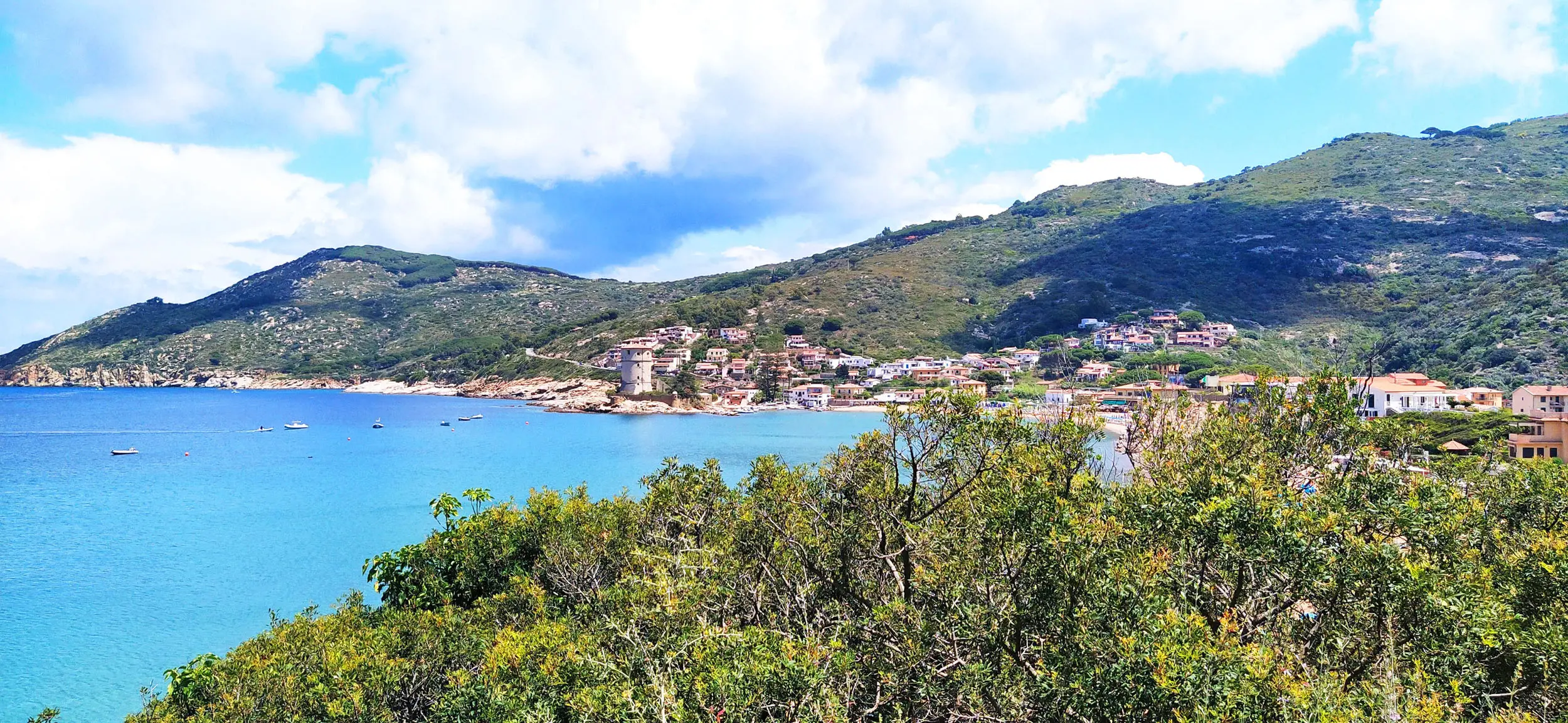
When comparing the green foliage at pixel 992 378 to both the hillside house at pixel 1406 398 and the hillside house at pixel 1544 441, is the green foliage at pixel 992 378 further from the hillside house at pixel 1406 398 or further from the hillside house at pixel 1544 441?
the hillside house at pixel 1544 441

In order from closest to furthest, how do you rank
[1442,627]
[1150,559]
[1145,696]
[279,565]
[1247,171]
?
[1145,696], [1442,627], [1150,559], [279,565], [1247,171]

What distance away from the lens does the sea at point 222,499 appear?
62.1 feet

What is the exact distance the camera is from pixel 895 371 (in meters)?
87.8

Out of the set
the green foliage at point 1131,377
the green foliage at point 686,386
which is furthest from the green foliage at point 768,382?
the green foliage at point 1131,377

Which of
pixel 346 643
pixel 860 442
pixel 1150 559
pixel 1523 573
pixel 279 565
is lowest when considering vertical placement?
pixel 279 565

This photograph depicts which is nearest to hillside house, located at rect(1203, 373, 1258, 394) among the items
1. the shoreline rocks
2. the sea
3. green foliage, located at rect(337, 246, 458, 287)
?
the sea

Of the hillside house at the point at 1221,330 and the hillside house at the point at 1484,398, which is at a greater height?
the hillside house at the point at 1221,330

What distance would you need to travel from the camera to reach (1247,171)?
165m

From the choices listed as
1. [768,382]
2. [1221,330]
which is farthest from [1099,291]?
[768,382]

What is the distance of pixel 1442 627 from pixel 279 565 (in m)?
30.5

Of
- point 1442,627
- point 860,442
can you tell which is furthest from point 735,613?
point 1442,627

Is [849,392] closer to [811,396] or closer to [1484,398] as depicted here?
[811,396]

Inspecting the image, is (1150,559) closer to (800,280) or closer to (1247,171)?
(800,280)

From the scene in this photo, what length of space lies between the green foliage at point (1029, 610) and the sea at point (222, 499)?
10851 millimetres
